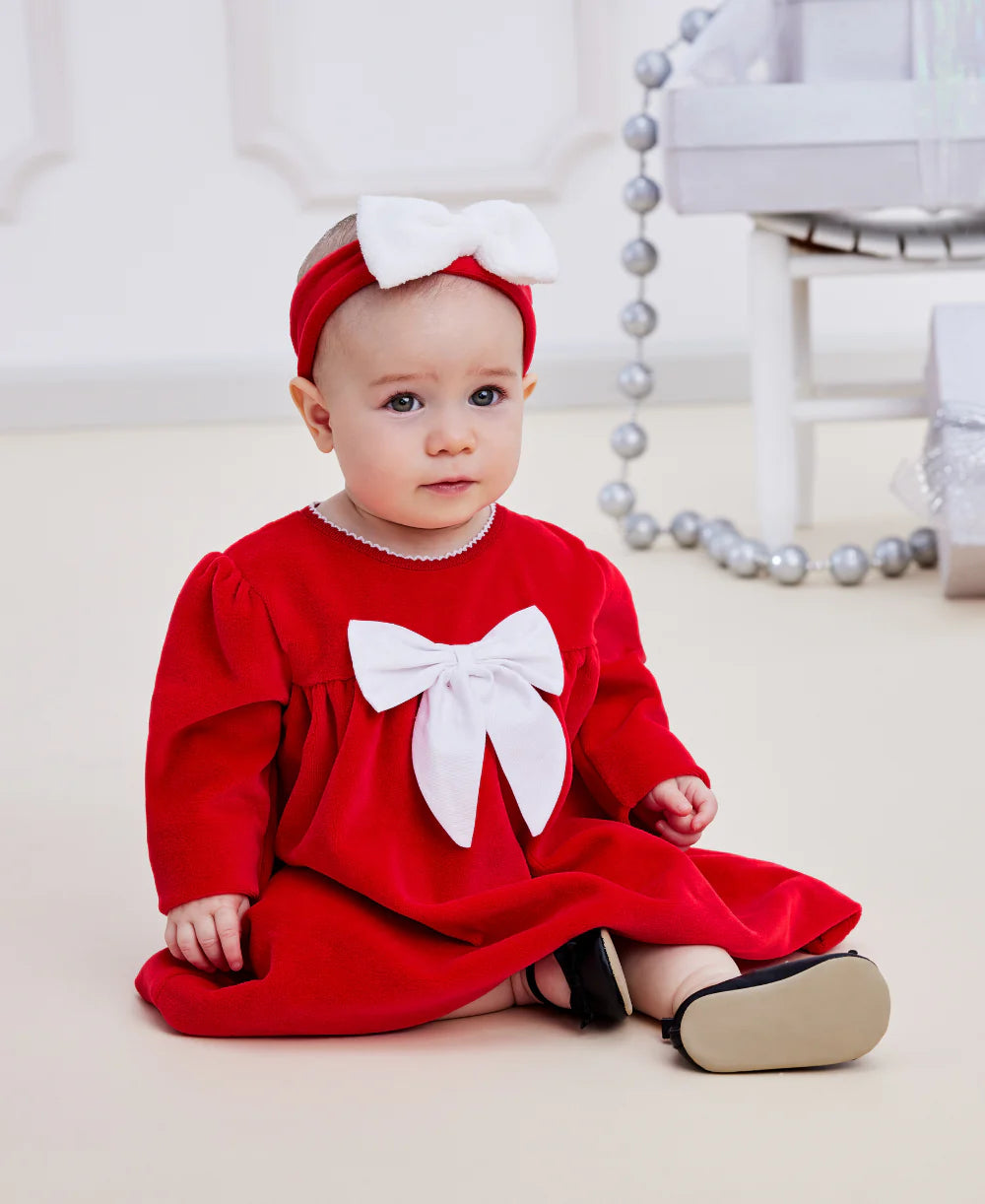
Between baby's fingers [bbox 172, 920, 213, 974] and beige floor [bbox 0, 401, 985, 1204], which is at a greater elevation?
baby's fingers [bbox 172, 920, 213, 974]

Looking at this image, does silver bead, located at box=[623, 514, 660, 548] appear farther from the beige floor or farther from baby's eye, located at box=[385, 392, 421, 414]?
baby's eye, located at box=[385, 392, 421, 414]

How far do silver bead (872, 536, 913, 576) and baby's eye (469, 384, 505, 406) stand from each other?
1175mm

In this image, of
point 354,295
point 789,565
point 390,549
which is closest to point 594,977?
point 390,549

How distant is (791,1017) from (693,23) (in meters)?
1.66

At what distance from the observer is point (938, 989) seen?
86 cm

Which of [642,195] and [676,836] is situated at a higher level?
[642,195]

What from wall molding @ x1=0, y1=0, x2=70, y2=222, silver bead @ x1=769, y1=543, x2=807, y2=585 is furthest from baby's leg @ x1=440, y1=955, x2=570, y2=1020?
wall molding @ x1=0, y1=0, x2=70, y2=222

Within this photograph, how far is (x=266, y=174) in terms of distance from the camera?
353 cm

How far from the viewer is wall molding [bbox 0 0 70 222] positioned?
11.3 ft

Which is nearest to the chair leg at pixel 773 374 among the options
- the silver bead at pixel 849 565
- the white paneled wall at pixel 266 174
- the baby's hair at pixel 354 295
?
the silver bead at pixel 849 565

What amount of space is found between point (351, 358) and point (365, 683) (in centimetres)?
18

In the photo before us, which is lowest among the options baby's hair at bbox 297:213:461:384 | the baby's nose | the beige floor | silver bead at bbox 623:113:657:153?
the beige floor

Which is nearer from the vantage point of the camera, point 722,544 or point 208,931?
point 208,931

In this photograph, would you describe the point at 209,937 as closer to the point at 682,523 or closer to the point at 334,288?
the point at 334,288
